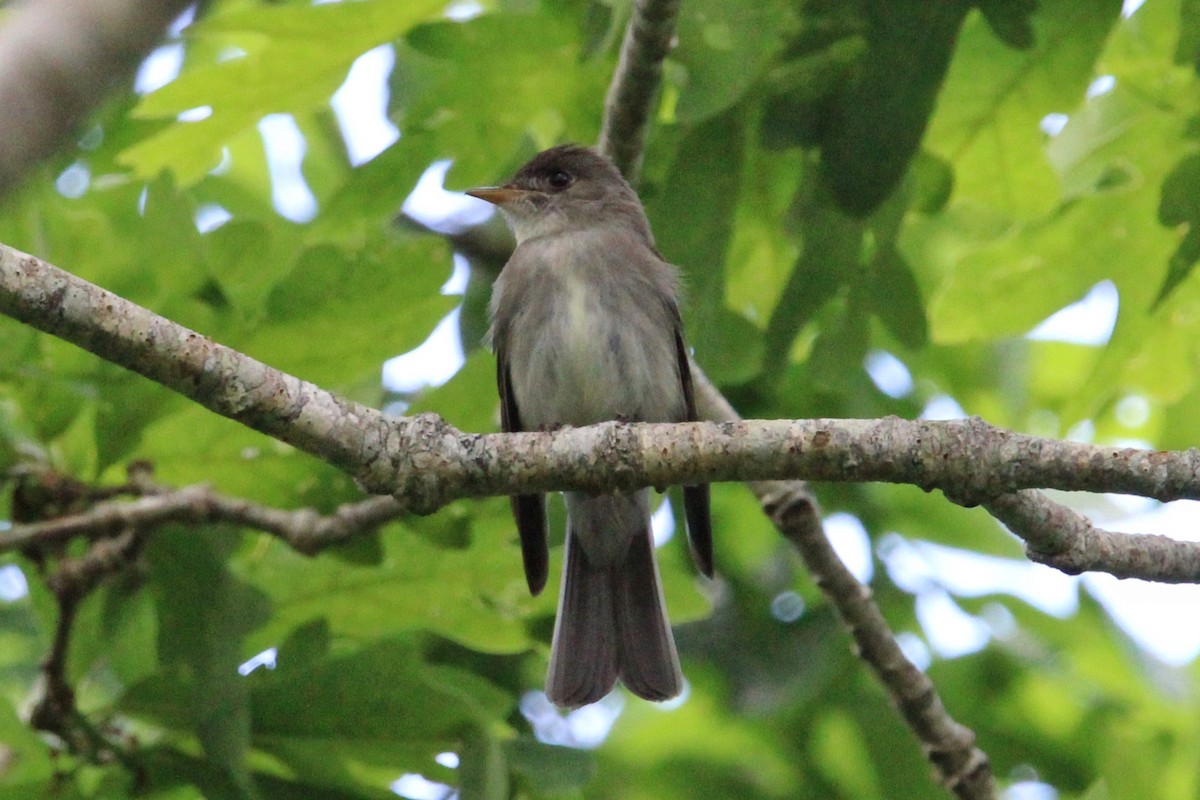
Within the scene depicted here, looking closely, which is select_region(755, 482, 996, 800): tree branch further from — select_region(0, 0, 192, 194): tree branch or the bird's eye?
select_region(0, 0, 192, 194): tree branch

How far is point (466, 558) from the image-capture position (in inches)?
175

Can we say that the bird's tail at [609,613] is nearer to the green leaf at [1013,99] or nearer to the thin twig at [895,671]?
the thin twig at [895,671]

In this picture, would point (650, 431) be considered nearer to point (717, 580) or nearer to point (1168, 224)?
point (1168, 224)

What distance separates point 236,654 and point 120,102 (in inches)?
84.8

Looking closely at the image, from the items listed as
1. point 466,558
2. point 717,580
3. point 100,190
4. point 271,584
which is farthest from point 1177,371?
point 100,190

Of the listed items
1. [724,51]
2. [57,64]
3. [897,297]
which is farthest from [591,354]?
[57,64]

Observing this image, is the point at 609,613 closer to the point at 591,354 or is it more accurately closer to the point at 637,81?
the point at 591,354

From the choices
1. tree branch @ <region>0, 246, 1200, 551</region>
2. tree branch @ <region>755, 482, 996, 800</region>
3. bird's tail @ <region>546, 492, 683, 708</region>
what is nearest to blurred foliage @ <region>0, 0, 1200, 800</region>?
bird's tail @ <region>546, 492, 683, 708</region>

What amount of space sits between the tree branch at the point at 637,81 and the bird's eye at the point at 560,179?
952 mm

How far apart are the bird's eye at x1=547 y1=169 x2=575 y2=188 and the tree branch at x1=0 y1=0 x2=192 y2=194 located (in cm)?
390

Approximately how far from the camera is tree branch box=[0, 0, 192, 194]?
144 cm

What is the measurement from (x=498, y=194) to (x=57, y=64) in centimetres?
389

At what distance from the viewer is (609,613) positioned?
15.5 ft

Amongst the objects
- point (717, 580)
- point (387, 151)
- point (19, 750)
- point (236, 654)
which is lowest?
point (717, 580)
